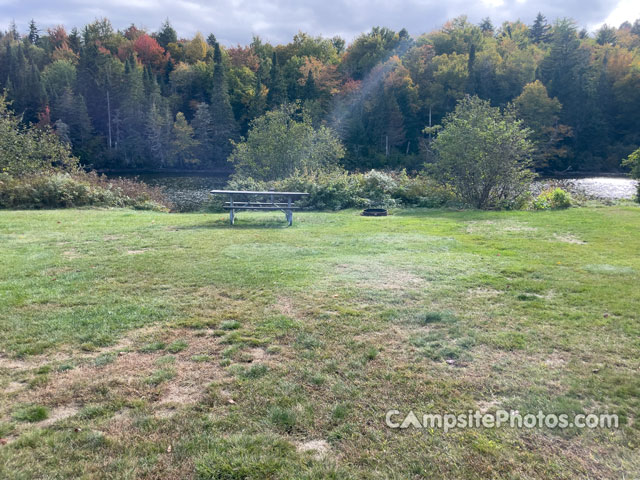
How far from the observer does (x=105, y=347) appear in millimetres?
3652

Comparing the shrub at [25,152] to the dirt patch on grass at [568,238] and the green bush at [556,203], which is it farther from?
the green bush at [556,203]

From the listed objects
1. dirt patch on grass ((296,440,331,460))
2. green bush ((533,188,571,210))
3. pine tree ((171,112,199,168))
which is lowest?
dirt patch on grass ((296,440,331,460))

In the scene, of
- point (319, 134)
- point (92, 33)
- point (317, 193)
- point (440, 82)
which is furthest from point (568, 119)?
point (92, 33)

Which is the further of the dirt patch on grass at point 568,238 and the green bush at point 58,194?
the green bush at point 58,194

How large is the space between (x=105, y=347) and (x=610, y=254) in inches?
304

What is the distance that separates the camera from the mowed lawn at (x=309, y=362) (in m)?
2.32

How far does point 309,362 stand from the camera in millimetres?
3355

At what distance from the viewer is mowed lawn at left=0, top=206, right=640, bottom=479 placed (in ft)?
7.63

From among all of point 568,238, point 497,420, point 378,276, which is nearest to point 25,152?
Answer: point 378,276

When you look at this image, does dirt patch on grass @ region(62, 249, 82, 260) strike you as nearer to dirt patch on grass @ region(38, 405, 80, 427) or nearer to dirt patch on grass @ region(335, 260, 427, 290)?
dirt patch on grass @ region(335, 260, 427, 290)

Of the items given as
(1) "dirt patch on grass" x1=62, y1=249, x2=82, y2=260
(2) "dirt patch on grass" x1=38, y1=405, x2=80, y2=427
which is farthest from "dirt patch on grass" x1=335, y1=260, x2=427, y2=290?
(1) "dirt patch on grass" x1=62, y1=249, x2=82, y2=260

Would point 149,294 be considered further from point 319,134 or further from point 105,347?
point 319,134

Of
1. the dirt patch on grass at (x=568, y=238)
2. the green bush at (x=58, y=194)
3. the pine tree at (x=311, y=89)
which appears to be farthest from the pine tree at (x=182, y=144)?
the dirt patch on grass at (x=568, y=238)

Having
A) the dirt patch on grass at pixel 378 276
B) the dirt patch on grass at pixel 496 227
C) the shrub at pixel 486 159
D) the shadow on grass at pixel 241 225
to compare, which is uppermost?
the shrub at pixel 486 159
